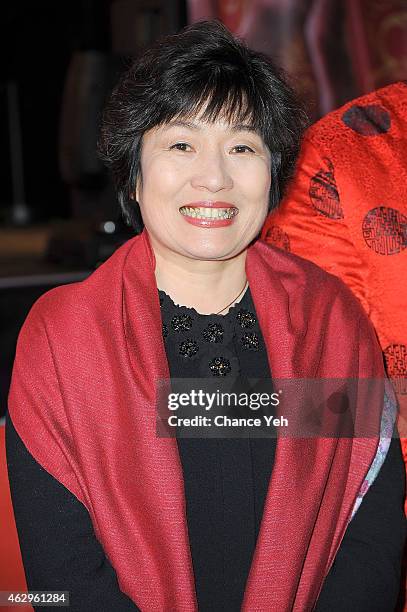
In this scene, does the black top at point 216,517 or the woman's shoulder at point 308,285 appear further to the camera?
the woman's shoulder at point 308,285

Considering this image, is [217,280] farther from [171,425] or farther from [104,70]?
[104,70]

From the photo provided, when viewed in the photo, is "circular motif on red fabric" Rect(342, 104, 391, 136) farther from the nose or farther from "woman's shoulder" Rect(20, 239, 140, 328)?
"woman's shoulder" Rect(20, 239, 140, 328)

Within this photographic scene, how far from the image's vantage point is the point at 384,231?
4.33ft

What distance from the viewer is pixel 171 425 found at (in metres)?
1.14

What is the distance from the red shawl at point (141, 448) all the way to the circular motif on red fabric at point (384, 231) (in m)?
0.20

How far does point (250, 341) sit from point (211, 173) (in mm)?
284

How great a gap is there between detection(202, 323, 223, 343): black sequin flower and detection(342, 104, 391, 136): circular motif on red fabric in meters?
0.48

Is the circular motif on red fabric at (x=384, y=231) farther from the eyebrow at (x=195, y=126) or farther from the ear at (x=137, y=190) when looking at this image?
the ear at (x=137, y=190)

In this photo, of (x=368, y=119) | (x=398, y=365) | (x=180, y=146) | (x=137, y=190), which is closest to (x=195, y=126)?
(x=180, y=146)

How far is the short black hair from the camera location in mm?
1137

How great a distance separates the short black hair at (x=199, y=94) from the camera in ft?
3.73

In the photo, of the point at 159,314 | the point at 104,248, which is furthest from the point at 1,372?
the point at 159,314

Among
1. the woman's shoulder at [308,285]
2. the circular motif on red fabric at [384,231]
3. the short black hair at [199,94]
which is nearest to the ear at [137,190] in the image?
the short black hair at [199,94]

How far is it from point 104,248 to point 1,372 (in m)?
1.49
